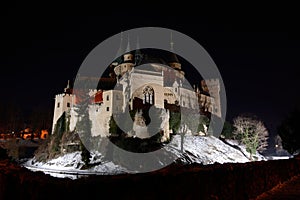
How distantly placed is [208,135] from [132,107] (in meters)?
20.5

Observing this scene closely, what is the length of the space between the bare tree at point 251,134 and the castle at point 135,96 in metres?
11.7

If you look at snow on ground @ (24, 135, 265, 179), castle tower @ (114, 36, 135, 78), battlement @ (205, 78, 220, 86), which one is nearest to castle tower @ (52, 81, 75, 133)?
snow on ground @ (24, 135, 265, 179)

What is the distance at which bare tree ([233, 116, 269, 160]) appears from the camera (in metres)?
52.0

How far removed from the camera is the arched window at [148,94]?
169 feet

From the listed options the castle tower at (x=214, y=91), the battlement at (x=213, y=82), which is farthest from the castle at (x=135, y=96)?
the battlement at (x=213, y=82)

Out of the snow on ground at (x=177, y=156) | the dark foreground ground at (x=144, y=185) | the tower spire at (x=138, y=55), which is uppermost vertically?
the tower spire at (x=138, y=55)

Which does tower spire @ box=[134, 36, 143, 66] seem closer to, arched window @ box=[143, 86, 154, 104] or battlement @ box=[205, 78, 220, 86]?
arched window @ box=[143, 86, 154, 104]

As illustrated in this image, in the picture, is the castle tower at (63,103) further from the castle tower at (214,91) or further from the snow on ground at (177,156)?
the castle tower at (214,91)

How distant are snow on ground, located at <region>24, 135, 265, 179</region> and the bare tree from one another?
3264 millimetres

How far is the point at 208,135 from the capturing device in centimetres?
5934

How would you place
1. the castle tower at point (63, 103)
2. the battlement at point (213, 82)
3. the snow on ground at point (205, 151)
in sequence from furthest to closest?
the battlement at point (213, 82)
the castle tower at point (63, 103)
the snow on ground at point (205, 151)

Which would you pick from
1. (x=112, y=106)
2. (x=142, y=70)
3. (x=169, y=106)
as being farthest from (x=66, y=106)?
(x=169, y=106)

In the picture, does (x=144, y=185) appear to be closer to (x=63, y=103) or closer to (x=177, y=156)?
(x=177, y=156)

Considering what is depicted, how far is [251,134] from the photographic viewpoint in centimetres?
5909
